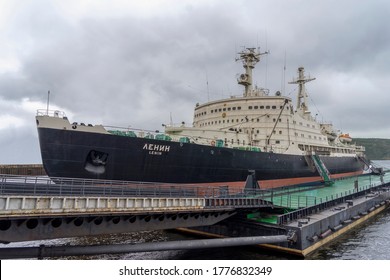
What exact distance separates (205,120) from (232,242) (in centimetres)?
2105

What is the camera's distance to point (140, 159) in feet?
63.4

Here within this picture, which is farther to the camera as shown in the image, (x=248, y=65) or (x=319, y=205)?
(x=248, y=65)

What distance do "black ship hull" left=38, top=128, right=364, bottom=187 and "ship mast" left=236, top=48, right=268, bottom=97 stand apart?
12666mm

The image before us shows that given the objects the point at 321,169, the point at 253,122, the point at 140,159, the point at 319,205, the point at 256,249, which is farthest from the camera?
the point at 321,169

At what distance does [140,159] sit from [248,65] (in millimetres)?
23183

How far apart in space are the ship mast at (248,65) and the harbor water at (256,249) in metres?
20.3

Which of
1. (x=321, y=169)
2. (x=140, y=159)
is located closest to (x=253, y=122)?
(x=321, y=169)

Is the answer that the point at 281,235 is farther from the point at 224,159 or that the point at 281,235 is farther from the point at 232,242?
the point at 224,159

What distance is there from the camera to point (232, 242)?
14.9 meters

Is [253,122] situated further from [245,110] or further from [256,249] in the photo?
[256,249]

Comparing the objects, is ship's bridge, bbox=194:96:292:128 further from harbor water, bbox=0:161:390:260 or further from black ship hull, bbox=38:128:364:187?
harbor water, bbox=0:161:390:260

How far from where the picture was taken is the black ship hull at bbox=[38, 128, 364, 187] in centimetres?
1734

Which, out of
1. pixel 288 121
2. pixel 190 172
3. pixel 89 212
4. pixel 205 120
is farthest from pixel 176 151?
pixel 288 121

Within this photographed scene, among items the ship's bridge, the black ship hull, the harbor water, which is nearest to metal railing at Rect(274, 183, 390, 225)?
the harbor water
